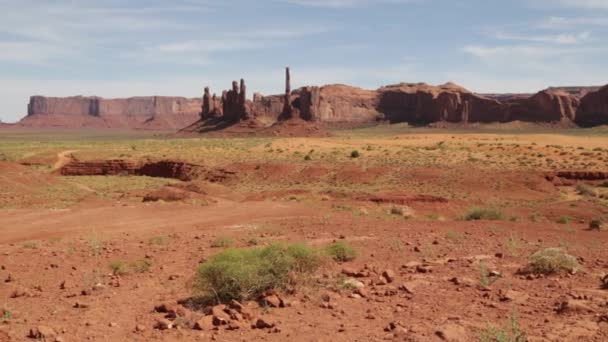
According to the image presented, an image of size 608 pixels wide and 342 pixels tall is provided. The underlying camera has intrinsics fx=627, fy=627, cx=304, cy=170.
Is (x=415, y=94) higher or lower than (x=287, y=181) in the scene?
higher

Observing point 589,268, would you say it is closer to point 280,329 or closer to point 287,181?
point 280,329

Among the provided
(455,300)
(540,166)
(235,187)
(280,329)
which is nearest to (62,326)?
(280,329)

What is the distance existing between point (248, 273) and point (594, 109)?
412 feet

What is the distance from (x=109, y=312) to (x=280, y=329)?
276cm

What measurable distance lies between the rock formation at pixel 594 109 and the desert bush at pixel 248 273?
11931cm

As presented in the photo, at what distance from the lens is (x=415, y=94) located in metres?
154

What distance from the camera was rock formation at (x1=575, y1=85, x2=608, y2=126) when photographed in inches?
4641

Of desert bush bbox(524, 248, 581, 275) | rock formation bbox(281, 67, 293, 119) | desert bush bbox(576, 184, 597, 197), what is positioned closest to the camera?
desert bush bbox(524, 248, 581, 275)

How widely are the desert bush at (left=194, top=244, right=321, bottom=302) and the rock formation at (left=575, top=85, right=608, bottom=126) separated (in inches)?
4697

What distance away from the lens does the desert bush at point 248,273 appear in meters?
9.06

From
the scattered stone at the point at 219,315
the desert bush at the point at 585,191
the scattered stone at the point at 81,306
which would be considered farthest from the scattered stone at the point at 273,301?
the desert bush at the point at 585,191

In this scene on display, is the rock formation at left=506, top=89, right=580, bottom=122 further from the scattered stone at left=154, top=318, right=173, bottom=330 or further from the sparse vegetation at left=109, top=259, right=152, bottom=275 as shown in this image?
the scattered stone at left=154, top=318, right=173, bottom=330

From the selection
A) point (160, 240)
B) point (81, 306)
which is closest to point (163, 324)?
point (81, 306)

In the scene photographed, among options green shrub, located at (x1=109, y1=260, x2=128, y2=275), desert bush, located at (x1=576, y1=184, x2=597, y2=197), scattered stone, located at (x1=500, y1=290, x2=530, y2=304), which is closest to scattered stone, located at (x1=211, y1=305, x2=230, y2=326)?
green shrub, located at (x1=109, y1=260, x2=128, y2=275)
